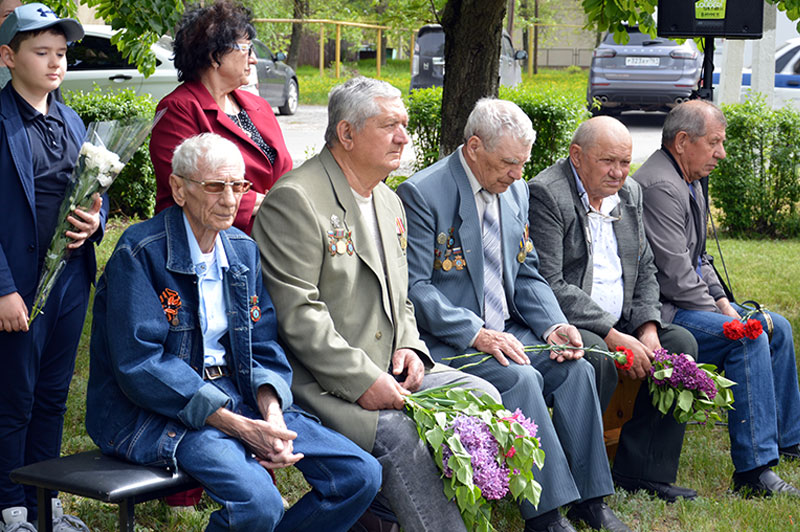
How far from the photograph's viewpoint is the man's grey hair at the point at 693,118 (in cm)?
480

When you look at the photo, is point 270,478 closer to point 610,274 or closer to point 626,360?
point 626,360

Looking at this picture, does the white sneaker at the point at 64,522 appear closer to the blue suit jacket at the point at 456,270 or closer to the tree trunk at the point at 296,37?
the blue suit jacket at the point at 456,270

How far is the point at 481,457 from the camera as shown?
326 cm

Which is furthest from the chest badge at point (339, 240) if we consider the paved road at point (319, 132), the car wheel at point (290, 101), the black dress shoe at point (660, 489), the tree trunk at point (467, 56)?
the car wheel at point (290, 101)

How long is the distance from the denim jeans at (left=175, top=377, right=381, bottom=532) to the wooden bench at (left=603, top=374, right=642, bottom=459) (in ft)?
5.73

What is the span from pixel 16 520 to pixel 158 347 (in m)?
0.98

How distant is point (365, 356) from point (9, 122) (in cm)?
147

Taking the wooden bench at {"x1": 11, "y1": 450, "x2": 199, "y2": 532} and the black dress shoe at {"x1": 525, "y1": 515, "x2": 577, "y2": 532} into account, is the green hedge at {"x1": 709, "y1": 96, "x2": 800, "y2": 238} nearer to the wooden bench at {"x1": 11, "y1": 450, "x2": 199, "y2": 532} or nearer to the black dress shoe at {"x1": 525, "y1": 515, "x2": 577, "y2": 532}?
the black dress shoe at {"x1": 525, "y1": 515, "x2": 577, "y2": 532}

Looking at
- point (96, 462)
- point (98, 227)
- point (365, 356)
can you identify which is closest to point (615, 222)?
point (365, 356)

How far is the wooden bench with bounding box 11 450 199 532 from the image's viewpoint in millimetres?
2838

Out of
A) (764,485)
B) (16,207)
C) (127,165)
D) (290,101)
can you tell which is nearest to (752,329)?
(764,485)

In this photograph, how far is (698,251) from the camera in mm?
5020

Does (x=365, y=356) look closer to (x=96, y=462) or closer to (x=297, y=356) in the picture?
(x=297, y=356)

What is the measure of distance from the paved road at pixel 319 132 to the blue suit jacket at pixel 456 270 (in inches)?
294
